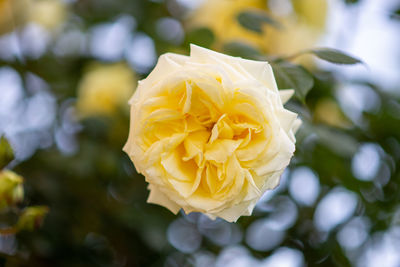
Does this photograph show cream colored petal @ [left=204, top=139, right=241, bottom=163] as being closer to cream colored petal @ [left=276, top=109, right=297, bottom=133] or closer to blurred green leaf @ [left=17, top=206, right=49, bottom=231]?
cream colored petal @ [left=276, top=109, right=297, bottom=133]

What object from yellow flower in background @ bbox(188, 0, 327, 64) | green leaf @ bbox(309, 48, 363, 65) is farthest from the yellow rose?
yellow flower in background @ bbox(188, 0, 327, 64)

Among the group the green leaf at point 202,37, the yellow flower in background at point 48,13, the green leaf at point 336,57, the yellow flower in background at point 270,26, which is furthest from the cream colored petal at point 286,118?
the yellow flower in background at point 48,13

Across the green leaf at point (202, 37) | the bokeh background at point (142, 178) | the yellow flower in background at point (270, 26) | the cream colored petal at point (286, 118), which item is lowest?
the bokeh background at point (142, 178)

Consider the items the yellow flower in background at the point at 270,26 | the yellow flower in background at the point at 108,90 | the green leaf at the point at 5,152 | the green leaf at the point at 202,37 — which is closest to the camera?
the green leaf at the point at 5,152

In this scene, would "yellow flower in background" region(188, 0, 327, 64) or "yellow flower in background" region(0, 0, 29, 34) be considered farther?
"yellow flower in background" region(0, 0, 29, 34)

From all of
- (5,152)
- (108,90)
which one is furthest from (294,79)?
(108,90)

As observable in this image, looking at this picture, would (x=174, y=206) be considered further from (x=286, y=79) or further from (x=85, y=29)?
(x=85, y=29)

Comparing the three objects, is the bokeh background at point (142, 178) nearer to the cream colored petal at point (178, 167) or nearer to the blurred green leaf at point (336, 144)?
the blurred green leaf at point (336, 144)
